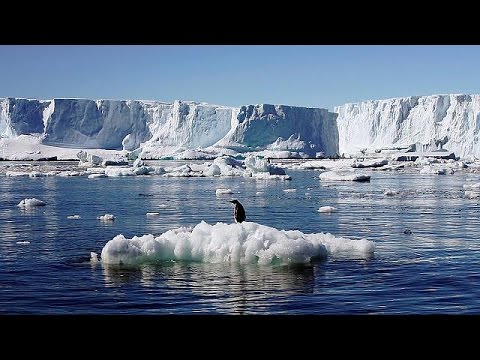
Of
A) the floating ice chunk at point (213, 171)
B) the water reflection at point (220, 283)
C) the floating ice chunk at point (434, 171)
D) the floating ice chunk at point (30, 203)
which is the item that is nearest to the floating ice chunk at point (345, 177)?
the floating ice chunk at point (213, 171)

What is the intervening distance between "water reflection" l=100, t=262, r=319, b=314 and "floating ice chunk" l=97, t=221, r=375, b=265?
80 millimetres

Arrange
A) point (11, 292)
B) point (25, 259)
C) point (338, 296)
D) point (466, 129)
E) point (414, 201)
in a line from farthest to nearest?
point (466, 129)
point (414, 201)
point (25, 259)
point (11, 292)
point (338, 296)

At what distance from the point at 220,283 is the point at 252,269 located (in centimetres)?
55

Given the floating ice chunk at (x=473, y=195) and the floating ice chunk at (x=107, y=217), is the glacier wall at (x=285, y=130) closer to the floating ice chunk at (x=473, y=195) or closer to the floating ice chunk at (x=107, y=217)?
the floating ice chunk at (x=473, y=195)

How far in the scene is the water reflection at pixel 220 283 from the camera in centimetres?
504

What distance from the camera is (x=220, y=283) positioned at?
5.73 m

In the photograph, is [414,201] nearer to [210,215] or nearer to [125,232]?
[210,215]

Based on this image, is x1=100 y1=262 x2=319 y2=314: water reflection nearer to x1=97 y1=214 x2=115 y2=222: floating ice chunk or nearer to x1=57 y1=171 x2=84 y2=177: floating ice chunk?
x1=97 y1=214 x2=115 y2=222: floating ice chunk

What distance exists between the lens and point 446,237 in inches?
357

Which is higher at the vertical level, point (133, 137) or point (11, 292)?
point (133, 137)

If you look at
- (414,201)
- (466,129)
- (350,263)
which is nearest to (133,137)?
(466,129)

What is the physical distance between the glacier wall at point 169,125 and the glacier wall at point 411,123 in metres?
6.46
